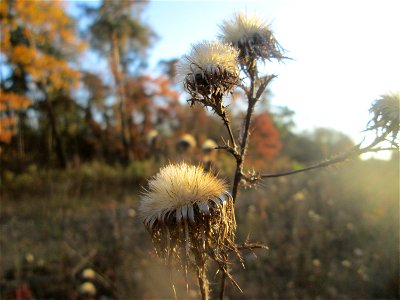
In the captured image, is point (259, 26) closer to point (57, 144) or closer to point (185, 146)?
point (185, 146)

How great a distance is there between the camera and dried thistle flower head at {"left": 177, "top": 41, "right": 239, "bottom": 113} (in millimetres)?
1477

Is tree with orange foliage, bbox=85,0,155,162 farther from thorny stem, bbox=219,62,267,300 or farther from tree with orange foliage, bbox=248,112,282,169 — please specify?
thorny stem, bbox=219,62,267,300

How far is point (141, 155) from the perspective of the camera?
2261cm

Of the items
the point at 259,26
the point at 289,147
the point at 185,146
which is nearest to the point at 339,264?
the point at 185,146

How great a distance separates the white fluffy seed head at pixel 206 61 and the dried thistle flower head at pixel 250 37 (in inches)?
6.1

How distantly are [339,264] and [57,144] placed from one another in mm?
16015

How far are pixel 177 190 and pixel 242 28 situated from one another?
0.76 metres

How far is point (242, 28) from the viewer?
171 centimetres

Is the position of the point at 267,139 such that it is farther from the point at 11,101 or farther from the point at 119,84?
the point at 11,101

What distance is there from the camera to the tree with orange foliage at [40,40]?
1712 centimetres

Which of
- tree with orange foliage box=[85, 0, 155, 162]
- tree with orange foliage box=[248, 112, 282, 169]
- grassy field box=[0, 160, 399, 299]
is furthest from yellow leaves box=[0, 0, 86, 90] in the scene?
tree with orange foliage box=[248, 112, 282, 169]

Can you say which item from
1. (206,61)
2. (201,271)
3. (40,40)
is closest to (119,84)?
(40,40)

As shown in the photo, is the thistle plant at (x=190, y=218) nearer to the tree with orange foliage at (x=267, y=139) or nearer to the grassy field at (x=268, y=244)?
the grassy field at (x=268, y=244)

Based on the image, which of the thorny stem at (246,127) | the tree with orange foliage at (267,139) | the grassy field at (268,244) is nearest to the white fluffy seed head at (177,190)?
the thorny stem at (246,127)
